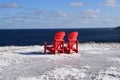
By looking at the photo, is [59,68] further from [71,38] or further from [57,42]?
[71,38]

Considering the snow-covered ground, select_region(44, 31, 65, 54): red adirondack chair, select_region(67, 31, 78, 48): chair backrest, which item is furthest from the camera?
select_region(67, 31, 78, 48): chair backrest

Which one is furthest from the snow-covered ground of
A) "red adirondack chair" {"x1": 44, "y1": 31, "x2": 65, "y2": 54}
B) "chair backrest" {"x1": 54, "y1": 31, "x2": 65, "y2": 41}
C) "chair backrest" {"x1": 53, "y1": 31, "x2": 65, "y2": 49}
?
"chair backrest" {"x1": 54, "y1": 31, "x2": 65, "y2": 41}

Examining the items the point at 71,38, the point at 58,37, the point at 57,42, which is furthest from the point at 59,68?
the point at 71,38

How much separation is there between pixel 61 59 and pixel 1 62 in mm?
3550

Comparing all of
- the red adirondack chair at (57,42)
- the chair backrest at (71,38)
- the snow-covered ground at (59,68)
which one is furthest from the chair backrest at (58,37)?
the snow-covered ground at (59,68)

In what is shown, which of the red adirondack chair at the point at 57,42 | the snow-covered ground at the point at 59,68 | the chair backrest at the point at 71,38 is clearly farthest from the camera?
the chair backrest at the point at 71,38

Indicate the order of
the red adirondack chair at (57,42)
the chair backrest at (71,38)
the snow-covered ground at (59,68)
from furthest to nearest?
1. the chair backrest at (71,38)
2. the red adirondack chair at (57,42)
3. the snow-covered ground at (59,68)

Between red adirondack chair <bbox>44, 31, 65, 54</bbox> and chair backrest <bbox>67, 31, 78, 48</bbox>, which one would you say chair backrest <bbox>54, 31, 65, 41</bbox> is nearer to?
red adirondack chair <bbox>44, 31, 65, 54</bbox>

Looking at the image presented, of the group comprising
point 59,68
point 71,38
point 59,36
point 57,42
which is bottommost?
point 59,68

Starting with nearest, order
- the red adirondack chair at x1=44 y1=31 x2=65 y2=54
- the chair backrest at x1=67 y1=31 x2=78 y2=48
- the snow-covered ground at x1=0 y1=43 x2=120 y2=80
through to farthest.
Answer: the snow-covered ground at x1=0 y1=43 x2=120 y2=80 < the red adirondack chair at x1=44 y1=31 x2=65 y2=54 < the chair backrest at x1=67 y1=31 x2=78 y2=48

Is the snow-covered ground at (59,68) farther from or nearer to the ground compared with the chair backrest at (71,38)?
nearer to the ground

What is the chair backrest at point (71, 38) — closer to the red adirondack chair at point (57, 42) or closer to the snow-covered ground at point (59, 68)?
the red adirondack chair at point (57, 42)

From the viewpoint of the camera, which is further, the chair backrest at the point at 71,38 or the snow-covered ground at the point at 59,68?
the chair backrest at the point at 71,38

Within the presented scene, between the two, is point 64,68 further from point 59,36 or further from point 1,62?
point 59,36
